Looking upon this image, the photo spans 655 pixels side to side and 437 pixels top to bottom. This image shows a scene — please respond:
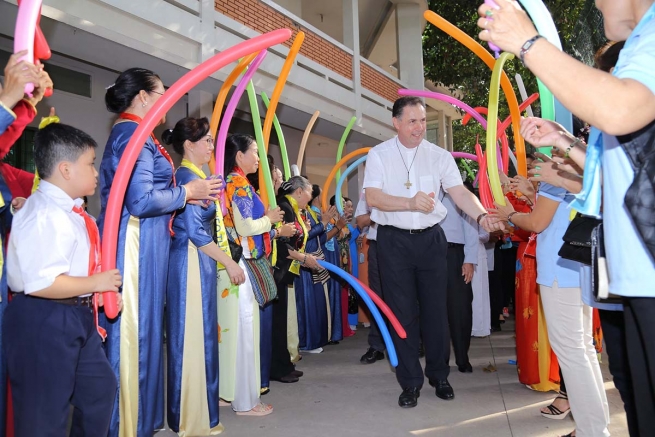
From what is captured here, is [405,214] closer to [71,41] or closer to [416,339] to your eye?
[416,339]

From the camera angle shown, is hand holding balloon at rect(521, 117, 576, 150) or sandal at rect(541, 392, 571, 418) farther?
sandal at rect(541, 392, 571, 418)

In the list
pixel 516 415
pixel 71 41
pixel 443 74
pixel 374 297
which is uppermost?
pixel 443 74

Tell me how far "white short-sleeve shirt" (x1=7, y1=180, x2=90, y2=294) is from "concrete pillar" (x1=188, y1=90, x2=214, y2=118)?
222 inches

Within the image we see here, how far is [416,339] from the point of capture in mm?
4023

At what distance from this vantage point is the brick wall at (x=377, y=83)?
1250 centimetres

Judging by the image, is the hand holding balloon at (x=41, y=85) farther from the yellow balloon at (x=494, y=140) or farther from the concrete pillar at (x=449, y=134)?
the concrete pillar at (x=449, y=134)

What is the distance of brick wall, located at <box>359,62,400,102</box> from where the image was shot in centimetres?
1250

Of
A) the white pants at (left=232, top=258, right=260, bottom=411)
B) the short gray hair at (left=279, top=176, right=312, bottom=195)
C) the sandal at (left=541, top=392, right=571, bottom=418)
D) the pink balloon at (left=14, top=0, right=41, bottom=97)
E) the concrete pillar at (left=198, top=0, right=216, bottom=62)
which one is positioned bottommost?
the sandal at (left=541, top=392, right=571, bottom=418)

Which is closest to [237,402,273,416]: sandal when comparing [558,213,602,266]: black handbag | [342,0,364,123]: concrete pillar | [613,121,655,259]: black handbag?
[558,213,602,266]: black handbag

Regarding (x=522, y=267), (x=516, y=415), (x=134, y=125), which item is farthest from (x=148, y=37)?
(x=516, y=415)

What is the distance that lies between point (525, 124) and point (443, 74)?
12.7 meters

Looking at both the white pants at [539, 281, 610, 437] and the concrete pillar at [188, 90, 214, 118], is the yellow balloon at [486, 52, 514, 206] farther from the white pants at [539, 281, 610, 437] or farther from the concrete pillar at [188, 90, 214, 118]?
the concrete pillar at [188, 90, 214, 118]

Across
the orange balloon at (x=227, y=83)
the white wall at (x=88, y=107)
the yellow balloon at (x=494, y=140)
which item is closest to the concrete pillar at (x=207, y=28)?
the white wall at (x=88, y=107)

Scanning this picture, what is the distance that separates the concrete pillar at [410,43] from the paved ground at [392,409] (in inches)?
408
